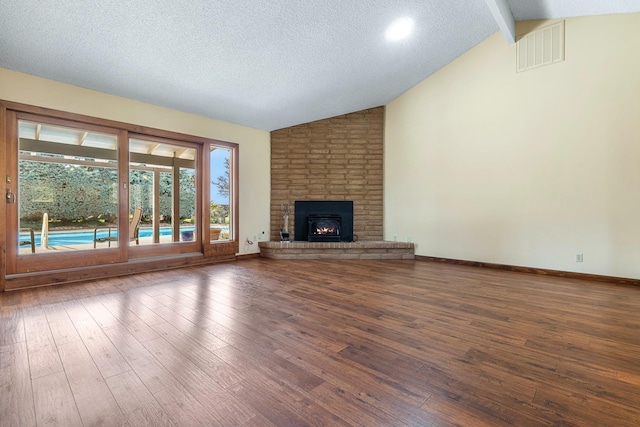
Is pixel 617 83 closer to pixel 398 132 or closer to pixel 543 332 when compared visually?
pixel 398 132

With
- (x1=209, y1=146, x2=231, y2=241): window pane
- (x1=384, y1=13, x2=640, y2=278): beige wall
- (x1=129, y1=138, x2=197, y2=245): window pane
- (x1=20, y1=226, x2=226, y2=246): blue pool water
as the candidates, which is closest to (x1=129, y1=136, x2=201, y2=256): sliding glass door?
(x1=129, y1=138, x2=197, y2=245): window pane

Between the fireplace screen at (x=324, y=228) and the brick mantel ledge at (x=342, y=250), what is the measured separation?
0.28 metres

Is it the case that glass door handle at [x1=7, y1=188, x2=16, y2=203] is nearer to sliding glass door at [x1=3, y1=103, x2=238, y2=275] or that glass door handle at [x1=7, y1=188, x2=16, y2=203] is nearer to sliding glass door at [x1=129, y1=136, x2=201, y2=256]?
sliding glass door at [x1=3, y1=103, x2=238, y2=275]

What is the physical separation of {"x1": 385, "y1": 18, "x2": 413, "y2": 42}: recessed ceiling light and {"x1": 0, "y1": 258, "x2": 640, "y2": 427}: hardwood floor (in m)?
3.28

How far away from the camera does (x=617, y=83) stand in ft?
12.0

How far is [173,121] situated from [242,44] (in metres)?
2.03

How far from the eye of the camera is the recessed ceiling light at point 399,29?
3.52 m

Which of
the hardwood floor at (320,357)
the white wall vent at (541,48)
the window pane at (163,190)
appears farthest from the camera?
the window pane at (163,190)

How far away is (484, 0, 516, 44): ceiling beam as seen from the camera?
3588 mm

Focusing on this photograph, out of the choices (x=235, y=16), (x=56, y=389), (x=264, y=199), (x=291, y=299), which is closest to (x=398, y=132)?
(x=264, y=199)

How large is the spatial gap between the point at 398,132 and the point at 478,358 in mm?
4855

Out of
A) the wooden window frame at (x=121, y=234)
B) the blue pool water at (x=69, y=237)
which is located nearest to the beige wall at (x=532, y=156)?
the wooden window frame at (x=121, y=234)

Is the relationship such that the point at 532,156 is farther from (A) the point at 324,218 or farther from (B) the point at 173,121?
(B) the point at 173,121

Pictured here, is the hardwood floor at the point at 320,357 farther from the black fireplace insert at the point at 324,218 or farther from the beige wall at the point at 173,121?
the black fireplace insert at the point at 324,218
